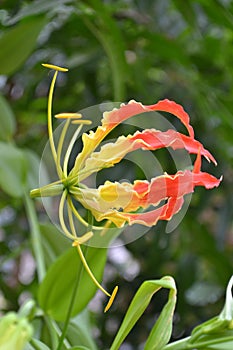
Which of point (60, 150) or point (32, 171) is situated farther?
point (32, 171)

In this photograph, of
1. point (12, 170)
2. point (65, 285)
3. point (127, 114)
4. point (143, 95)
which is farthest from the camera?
point (143, 95)

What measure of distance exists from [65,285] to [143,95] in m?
0.51

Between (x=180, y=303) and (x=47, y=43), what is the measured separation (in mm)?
486

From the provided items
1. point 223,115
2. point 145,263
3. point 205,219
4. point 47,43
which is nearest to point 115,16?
point 47,43

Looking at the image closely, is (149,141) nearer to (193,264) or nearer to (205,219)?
(193,264)

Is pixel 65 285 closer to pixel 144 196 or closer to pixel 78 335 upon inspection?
pixel 78 335

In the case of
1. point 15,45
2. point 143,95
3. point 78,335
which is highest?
point 15,45

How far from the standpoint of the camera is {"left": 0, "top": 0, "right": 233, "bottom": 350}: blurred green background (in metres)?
0.94

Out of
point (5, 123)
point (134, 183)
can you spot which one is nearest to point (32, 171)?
point (5, 123)

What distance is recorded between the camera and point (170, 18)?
Answer: 121 centimetres

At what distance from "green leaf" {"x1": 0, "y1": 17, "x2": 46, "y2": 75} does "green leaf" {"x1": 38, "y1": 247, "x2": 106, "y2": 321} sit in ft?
1.12

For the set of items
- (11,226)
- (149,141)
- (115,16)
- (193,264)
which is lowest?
(193,264)

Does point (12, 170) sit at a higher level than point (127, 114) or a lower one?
lower

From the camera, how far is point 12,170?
0.80 m
